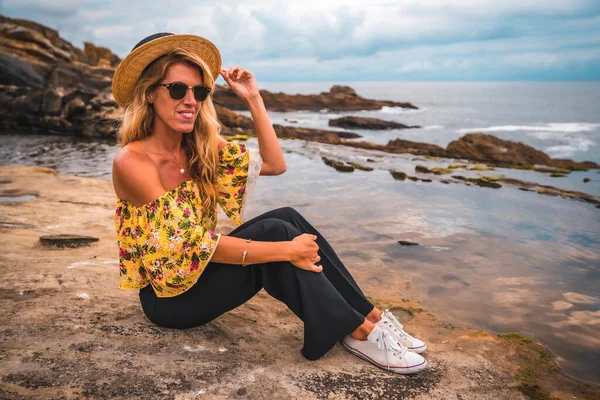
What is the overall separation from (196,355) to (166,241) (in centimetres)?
75

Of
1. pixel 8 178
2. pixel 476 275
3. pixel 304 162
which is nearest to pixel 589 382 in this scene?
pixel 476 275

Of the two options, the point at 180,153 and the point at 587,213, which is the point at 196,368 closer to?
the point at 180,153

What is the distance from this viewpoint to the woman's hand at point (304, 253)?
108 inches

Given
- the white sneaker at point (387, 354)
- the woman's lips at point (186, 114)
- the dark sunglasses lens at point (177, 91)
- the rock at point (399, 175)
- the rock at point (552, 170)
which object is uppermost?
the dark sunglasses lens at point (177, 91)

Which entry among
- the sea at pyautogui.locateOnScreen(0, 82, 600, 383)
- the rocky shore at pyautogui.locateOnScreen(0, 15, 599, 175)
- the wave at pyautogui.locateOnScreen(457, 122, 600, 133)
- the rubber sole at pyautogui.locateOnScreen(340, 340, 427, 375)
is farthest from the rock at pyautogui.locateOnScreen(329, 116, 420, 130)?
the rubber sole at pyautogui.locateOnScreen(340, 340, 427, 375)

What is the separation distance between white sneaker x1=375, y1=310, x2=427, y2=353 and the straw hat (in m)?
2.17

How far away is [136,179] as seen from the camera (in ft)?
8.62

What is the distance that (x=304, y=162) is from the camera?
568 inches

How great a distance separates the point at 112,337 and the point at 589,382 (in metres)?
3.41

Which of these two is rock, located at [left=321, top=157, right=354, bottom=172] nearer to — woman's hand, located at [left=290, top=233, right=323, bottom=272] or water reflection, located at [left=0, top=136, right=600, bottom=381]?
water reflection, located at [left=0, top=136, right=600, bottom=381]

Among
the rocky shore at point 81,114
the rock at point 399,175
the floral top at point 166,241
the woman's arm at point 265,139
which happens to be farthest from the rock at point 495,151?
the floral top at point 166,241

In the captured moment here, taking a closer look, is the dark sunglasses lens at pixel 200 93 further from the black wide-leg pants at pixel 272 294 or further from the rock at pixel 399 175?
the rock at pixel 399 175

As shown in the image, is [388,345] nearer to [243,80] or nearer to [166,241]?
[166,241]

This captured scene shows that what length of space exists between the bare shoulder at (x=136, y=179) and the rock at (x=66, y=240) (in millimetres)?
2734
